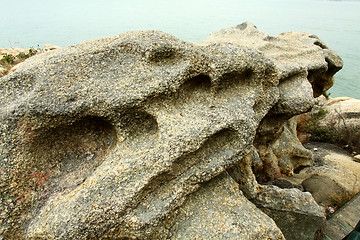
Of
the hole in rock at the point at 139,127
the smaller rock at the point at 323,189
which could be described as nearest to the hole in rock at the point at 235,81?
the hole in rock at the point at 139,127

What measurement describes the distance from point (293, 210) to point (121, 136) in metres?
1.49

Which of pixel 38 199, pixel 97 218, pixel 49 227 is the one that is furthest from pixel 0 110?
pixel 97 218

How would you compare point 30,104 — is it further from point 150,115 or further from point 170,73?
point 170,73

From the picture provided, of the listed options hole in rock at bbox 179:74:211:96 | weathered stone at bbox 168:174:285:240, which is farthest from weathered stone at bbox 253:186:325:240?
hole in rock at bbox 179:74:211:96

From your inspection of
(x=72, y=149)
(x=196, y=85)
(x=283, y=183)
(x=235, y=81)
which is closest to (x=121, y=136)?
(x=72, y=149)

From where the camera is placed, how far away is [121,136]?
175 centimetres

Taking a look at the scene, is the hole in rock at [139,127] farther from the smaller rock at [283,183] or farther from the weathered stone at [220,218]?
the smaller rock at [283,183]

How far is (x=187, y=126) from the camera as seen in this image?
1721mm

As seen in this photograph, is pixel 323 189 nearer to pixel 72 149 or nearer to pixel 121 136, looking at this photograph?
pixel 121 136

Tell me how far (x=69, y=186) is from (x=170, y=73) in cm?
99

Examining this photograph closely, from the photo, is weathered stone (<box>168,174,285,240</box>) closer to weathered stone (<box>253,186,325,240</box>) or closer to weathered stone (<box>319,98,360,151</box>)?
weathered stone (<box>253,186,325,240</box>)

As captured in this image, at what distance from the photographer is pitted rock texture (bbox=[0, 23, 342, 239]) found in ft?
5.11

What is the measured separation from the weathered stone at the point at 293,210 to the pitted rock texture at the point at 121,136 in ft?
1.27

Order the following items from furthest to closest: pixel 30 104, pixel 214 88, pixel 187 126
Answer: pixel 214 88 → pixel 187 126 → pixel 30 104
